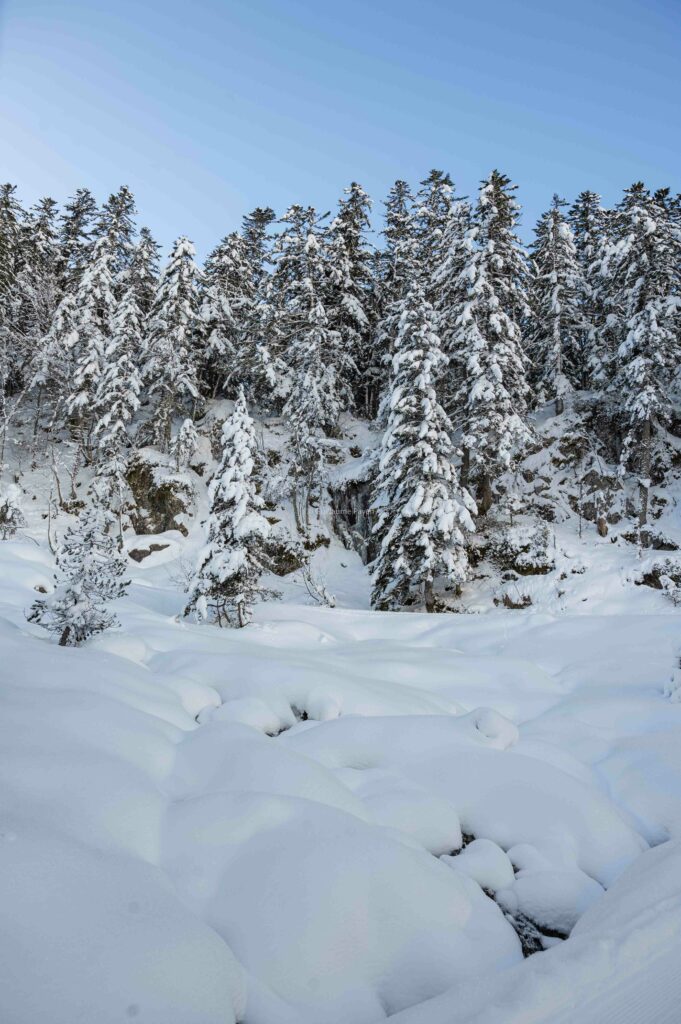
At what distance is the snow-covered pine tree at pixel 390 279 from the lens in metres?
28.5

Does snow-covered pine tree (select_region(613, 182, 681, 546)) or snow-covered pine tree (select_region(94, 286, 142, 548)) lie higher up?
snow-covered pine tree (select_region(613, 182, 681, 546))

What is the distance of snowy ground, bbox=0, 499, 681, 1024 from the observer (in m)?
2.17

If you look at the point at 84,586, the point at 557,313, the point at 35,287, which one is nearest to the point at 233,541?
the point at 84,586

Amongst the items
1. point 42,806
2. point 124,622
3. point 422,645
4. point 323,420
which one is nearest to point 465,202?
point 323,420

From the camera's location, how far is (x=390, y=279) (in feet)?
103

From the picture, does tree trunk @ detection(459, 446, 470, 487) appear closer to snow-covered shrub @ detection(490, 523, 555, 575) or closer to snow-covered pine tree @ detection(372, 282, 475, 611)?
snow-covered shrub @ detection(490, 523, 555, 575)

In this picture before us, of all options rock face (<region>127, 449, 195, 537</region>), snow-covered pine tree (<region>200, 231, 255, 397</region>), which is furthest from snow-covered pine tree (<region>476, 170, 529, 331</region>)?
rock face (<region>127, 449, 195, 537</region>)

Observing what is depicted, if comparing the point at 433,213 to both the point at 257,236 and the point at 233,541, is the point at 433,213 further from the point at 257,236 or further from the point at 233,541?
the point at 233,541

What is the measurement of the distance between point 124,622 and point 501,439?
16203 mm

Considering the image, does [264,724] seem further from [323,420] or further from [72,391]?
[72,391]

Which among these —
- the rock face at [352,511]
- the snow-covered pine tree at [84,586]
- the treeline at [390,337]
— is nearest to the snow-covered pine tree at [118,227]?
the treeline at [390,337]

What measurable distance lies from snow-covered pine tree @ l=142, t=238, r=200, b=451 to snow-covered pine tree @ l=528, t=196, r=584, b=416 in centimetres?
1883

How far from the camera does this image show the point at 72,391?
1115 inches

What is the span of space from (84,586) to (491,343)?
1935cm
